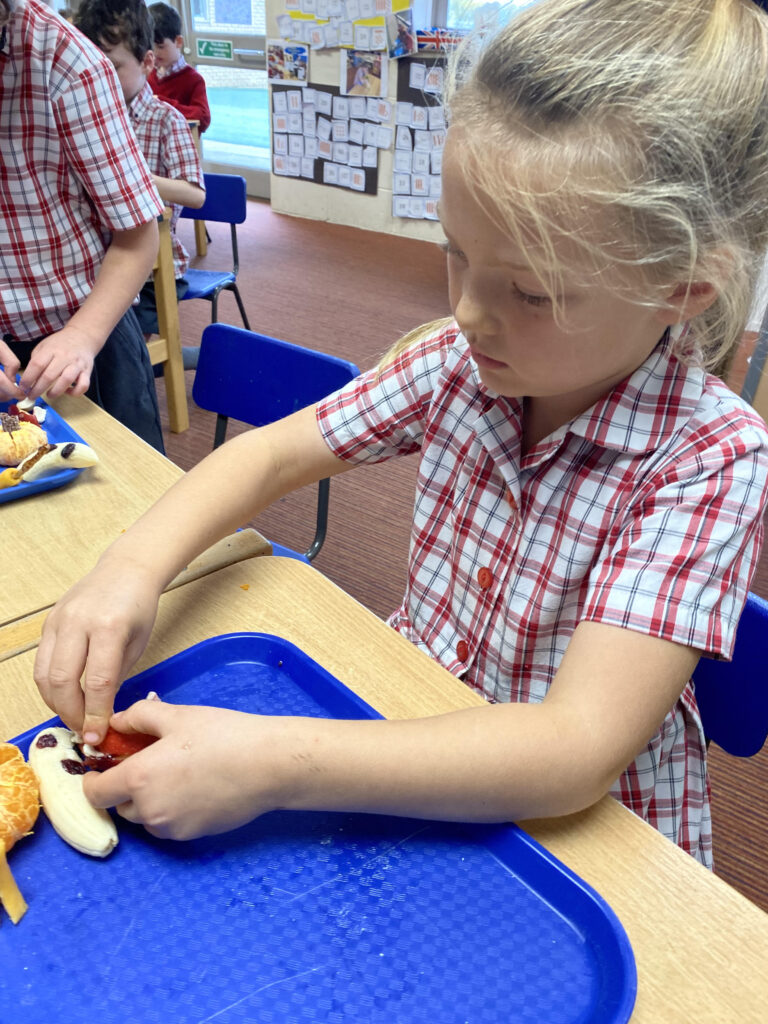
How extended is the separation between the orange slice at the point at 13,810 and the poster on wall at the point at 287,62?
16.9ft

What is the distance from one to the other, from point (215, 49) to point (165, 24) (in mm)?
Result: 1551

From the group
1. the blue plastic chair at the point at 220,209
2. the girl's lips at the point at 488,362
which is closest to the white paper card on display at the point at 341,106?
the blue plastic chair at the point at 220,209

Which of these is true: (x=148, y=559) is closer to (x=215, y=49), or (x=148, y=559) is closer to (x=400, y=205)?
(x=400, y=205)

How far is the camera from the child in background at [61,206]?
1056 millimetres

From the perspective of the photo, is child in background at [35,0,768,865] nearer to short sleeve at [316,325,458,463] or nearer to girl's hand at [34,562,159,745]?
girl's hand at [34,562,159,745]

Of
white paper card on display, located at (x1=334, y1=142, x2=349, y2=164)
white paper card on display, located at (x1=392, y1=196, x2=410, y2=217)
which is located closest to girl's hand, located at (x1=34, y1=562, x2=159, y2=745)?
white paper card on display, located at (x1=392, y1=196, x2=410, y2=217)

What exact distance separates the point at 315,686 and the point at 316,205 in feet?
16.8

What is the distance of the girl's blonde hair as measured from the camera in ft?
1.67

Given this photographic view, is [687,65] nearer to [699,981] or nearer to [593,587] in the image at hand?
[593,587]

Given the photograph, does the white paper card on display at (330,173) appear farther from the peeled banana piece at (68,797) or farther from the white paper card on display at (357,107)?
the peeled banana piece at (68,797)

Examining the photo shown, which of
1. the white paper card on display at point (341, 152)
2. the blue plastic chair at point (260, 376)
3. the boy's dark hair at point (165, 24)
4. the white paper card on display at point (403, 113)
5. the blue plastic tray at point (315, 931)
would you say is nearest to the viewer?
the blue plastic tray at point (315, 931)

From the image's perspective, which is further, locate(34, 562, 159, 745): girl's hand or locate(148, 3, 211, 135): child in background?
locate(148, 3, 211, 135): child in background

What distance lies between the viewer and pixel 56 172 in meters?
1.16

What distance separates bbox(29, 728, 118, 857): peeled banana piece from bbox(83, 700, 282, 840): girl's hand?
0.01 meters
